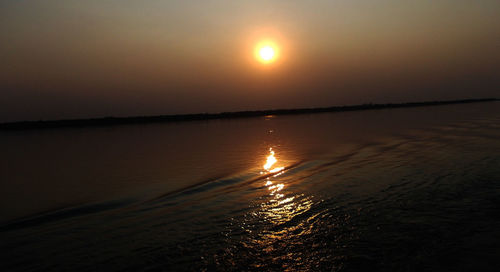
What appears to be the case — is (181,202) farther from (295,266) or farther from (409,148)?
(409,148)

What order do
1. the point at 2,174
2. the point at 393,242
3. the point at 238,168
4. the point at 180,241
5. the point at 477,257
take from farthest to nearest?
the point at 2,174 → the point at 238,168 → the point at 180,241 → the point at 393,242 → the point at 477,257

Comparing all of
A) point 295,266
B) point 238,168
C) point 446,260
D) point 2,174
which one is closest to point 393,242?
point 446,260

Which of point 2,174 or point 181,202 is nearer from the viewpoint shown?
point 181,202

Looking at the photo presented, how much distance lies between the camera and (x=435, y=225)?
24.3 ft

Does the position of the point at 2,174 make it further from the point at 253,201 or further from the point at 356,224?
the point at 356,224

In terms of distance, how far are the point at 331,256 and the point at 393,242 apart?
54.3 inches

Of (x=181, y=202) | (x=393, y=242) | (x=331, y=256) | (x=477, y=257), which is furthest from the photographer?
(x=181, y=202)

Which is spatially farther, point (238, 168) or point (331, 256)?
point (238, 168)

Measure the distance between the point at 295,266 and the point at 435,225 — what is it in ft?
11.6

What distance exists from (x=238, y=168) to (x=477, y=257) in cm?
1162

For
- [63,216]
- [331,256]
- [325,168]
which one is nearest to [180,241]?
[331,256]

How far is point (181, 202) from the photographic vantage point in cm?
1067

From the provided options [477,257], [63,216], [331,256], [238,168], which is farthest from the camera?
[238,168]

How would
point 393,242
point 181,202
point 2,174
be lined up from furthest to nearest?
point 2,174, point 181,202, point 393,242
